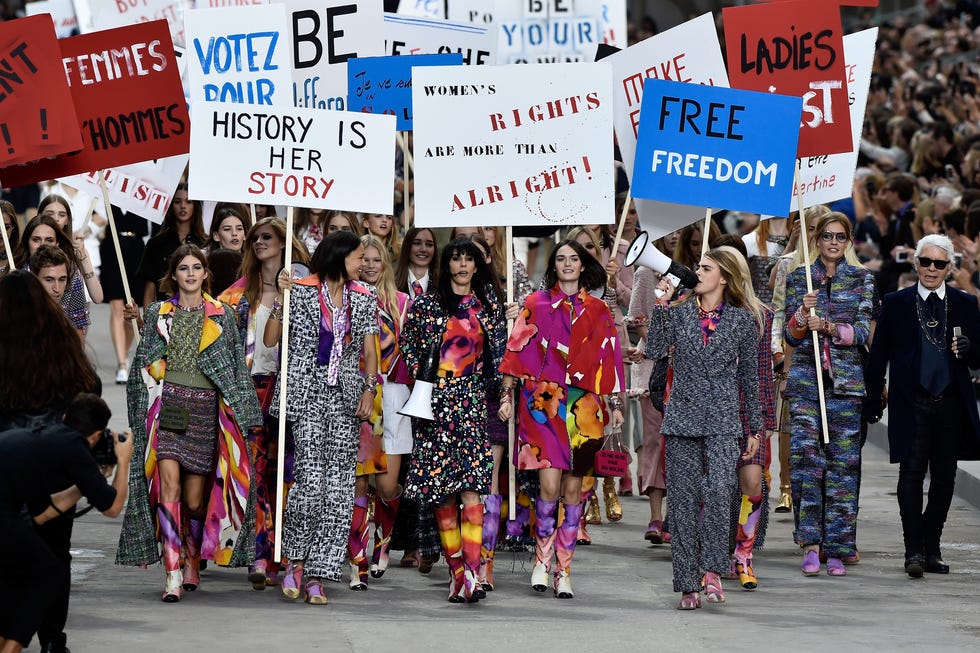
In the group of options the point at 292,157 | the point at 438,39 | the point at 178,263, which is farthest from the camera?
the point at 438,39

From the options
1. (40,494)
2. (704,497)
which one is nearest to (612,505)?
(704,497)

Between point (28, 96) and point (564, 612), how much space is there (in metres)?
4.18

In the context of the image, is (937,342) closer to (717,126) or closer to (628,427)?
(717,126)

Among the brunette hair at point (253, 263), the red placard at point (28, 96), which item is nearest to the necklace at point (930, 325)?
the brunette hair at point (253, 263)

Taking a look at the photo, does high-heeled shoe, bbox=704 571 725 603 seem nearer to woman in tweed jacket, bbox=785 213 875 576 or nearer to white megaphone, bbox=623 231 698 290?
woman in tweed jacket, bbox=785 213 875 576

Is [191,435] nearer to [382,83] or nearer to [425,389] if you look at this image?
[425,389]

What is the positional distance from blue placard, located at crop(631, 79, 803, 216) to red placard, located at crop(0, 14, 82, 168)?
3.23 metres

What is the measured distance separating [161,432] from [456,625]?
190cm

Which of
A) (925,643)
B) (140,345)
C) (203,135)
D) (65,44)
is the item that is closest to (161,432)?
(140,345)

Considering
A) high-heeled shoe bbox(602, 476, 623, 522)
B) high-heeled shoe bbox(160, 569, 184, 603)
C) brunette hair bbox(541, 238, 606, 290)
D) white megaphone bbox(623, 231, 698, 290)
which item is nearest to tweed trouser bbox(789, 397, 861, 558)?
white megaphone bbox(623, 231, 698, 290)

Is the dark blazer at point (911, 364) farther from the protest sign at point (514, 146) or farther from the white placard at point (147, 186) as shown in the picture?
the white placard at point (147, 186)

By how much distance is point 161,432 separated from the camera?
9.92m

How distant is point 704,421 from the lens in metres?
9.86

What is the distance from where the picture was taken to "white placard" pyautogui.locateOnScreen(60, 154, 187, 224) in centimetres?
1238
